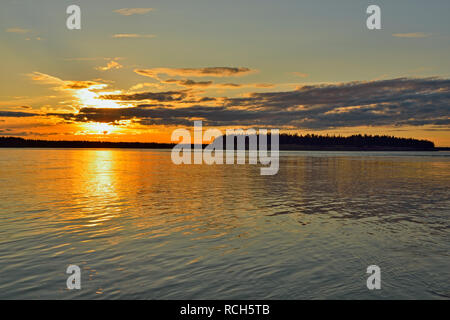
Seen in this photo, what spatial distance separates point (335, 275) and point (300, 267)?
3.67 ft

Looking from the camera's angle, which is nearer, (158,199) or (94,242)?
(94,242)

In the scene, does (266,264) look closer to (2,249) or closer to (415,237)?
(415,237)

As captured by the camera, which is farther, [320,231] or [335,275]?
[320,231]

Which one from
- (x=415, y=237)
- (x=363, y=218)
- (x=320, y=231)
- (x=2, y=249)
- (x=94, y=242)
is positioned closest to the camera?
(x=2, y=249)

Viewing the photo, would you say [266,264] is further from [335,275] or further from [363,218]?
[363,218]

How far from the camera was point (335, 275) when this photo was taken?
1090 cm

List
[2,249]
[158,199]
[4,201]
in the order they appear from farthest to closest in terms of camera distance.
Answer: [158,199] → [4,201] → [2,249]
